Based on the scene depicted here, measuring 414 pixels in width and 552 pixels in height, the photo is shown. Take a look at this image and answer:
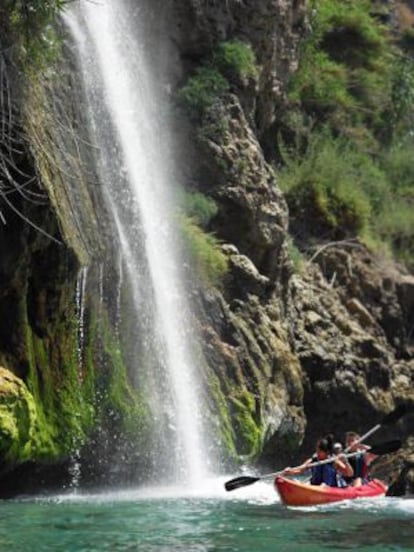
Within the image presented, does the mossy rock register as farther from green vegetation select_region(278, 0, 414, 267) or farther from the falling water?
green vegetation select_region(278, 0, 414, 267)

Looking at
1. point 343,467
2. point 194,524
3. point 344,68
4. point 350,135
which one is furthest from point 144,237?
point 344,68

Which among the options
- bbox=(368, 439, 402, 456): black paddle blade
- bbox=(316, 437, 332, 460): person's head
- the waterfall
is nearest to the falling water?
the waterfall

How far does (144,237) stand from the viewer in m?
15.8

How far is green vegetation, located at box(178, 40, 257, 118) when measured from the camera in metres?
19.5

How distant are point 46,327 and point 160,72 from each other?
788cm

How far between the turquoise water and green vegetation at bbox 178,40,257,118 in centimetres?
809

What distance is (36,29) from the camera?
40.4 feet

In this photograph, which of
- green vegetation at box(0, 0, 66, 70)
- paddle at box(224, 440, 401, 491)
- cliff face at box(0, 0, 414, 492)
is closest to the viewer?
green vegetation at box(0, 0, 66, 70)

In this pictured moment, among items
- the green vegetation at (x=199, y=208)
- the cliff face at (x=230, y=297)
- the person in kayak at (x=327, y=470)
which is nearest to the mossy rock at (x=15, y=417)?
the cliff face at (x=230, y=297)

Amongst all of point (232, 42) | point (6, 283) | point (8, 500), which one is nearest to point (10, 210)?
point (6, 283)

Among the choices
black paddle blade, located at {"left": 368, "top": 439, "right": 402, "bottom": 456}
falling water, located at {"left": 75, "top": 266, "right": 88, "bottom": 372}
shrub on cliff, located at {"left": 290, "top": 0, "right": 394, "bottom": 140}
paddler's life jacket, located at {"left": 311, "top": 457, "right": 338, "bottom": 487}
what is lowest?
paddler's life jacket, located at {"left": 311, "top": 457, "right": 338, "bottom": 487}

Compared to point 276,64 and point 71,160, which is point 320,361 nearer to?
point 276,64

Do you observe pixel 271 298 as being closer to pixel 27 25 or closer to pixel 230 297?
pixel 230 297

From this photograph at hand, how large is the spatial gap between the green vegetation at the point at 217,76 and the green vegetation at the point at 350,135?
14.3 feet
